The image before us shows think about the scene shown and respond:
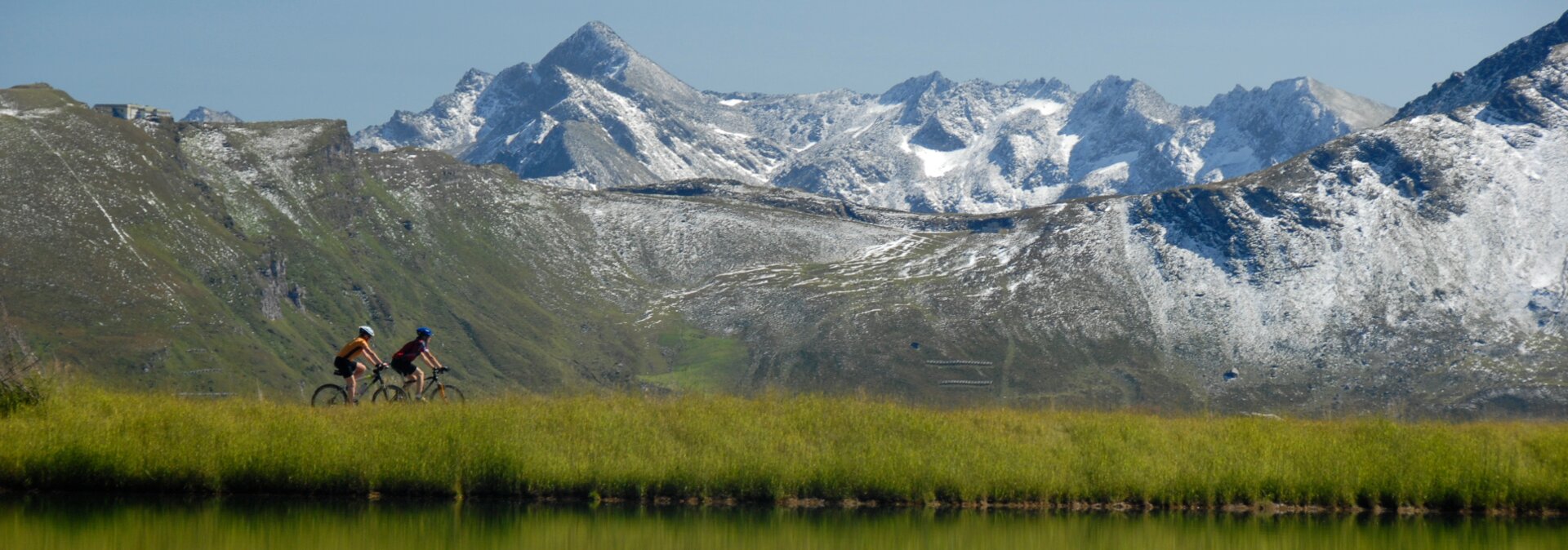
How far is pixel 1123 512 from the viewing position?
51.0 meters

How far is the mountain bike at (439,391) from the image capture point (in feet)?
168

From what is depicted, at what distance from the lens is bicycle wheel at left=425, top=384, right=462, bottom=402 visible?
51.8m

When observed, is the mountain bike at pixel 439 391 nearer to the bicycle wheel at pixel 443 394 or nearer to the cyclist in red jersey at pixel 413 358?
the bicycle wheel at pixel 443 394

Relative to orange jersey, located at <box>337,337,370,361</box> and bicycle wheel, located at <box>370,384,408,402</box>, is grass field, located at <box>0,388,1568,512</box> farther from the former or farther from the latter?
bicycle wheel, located at <box>370,384,408,402</box>

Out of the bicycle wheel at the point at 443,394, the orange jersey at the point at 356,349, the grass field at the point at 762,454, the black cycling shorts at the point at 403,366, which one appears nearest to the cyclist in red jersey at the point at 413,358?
the black cycling shorts at the point at 403,366

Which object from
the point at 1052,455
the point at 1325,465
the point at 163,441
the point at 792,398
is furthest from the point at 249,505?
the point at 1325,465

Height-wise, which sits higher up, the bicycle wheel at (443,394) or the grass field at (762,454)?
the bicycle wheel at (443,394)

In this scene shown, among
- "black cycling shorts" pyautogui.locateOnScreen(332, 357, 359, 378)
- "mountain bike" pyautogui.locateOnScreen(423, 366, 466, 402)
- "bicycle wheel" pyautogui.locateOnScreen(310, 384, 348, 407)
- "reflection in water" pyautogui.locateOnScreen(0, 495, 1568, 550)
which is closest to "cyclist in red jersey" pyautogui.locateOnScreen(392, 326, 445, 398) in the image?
"mountain bike" pyautogui.locateOnScreen(423, 366, 466, 402)

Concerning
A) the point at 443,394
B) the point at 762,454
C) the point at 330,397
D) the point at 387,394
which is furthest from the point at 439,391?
the point at 762,454

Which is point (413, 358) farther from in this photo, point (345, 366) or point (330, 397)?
point (330, 397)

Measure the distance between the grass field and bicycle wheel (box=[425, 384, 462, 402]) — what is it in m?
1.99

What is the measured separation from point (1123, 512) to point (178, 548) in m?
27.9

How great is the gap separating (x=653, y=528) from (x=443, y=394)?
38.1ft

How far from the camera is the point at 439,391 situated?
5284 centimetres
